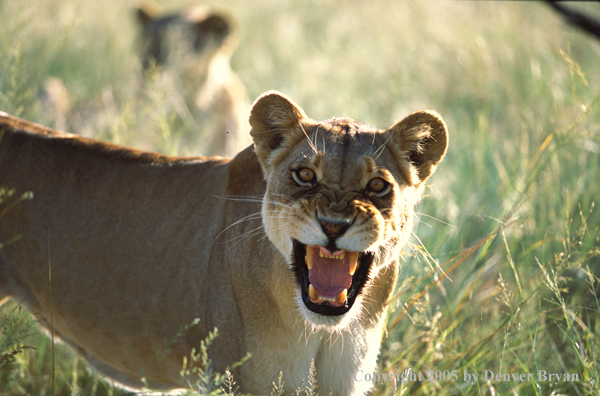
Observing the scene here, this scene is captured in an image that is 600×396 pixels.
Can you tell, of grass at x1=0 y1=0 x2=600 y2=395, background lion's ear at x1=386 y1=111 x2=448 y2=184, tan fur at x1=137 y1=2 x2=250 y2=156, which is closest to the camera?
background lion's ear at x1=386 y1=111 x2=448 y2=184

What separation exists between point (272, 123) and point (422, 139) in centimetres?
81

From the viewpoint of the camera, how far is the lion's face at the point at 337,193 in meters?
2.64

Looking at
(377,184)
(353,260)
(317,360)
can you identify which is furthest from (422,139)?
(317,360)

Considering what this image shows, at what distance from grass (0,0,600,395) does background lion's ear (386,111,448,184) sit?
33cm

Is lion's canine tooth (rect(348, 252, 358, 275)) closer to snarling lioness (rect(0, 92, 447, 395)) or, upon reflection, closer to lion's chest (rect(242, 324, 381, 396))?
snarling lioness (rect(0, 92, 447, 395))

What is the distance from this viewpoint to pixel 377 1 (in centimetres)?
1603

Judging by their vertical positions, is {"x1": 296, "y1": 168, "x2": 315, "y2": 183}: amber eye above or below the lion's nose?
above

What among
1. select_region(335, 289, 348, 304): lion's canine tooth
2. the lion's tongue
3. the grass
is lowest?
the grass

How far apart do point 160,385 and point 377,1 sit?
14337 millimetres

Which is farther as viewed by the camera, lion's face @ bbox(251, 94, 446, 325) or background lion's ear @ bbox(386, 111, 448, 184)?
background lion's ear @ bbox(386, 111, 448, 184)

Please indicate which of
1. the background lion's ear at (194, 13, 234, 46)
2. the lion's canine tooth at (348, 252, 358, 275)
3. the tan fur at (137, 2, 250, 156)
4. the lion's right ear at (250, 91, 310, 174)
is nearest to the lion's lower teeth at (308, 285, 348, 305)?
the lion's canine tooth at (348, 252, 358, 275)

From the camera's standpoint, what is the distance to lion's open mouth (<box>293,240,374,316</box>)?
274 centimetres

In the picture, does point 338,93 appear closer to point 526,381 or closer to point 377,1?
A: point 526,381

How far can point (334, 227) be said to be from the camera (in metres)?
2.58
